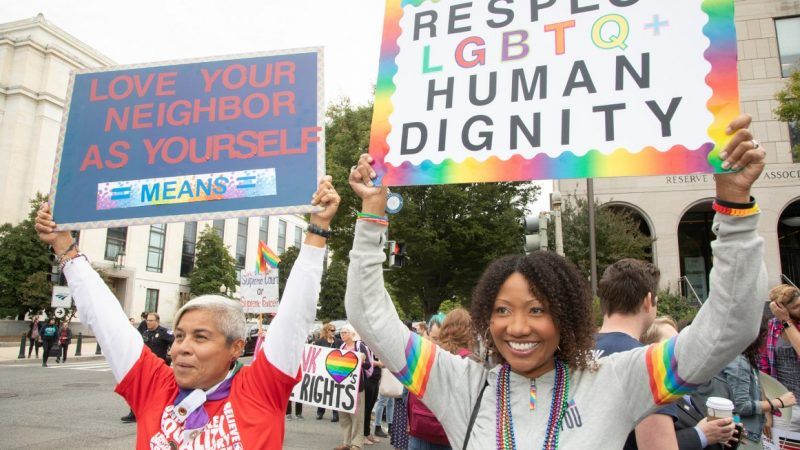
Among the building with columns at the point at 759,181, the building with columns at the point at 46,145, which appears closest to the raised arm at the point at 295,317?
the building with columns at the point at 759,181

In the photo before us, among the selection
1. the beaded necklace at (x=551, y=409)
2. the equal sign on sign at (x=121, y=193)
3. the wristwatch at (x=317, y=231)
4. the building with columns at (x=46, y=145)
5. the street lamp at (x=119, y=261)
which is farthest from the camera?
the street lamp at (x=119, y=261)

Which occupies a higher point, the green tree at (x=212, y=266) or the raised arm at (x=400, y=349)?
the green tree at (x=212, y=266)

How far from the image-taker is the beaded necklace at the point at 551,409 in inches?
65.2

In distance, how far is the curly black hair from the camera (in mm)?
1827

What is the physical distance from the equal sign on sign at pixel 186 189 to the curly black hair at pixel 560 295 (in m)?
1.40

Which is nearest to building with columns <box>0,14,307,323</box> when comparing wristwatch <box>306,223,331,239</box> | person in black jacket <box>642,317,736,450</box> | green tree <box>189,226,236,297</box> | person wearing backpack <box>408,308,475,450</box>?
green tree <box>189,226,236,297</box>

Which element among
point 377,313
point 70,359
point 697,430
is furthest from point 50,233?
point 70,359

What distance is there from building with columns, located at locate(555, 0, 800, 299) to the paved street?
1543 cm

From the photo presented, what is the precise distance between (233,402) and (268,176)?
3.94 feet

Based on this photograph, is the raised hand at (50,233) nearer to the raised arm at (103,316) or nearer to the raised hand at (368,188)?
the raised arm at (103,316)

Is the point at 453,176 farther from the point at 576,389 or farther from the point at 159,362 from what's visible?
the point at 159,362

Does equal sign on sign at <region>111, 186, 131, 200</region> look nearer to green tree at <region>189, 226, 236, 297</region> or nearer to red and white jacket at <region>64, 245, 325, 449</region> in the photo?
red and white jacket at <region>64, 245, 325, 449</region>

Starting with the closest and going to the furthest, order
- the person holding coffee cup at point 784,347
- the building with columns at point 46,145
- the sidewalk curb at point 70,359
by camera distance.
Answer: the person holding coffee cup at point 784,347
the sidewalk curb at point 70,359
the building with columns at point 46,145

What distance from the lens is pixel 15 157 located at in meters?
40.8
